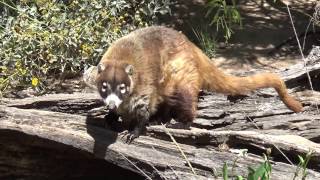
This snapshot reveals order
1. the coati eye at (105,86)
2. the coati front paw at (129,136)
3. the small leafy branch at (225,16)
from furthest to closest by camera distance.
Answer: the small leafy branch at (225,16) → the coati front paw at (129,136) → the coati eye at (105,86)

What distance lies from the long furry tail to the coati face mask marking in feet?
2.16

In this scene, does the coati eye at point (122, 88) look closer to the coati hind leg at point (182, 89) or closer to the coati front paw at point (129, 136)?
the coati front paw at point (129, 136)

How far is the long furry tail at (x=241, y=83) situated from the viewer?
4.66 meters

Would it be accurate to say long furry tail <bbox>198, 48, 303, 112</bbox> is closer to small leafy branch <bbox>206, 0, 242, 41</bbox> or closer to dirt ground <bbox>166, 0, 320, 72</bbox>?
small leafy branch <bbox>206, 0, 242, 41</bbox>

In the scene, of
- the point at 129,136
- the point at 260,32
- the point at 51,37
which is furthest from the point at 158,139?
the point at 260,32

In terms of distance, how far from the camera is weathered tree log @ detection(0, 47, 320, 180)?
4.20 m

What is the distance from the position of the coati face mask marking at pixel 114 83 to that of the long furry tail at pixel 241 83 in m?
0.66

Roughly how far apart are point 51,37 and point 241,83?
6.57 ft

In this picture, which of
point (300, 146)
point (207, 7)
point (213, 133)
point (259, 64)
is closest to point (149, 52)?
point (213, 133)

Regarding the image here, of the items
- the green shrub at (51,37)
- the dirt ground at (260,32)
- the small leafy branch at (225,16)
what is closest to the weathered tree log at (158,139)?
the green shrub at (51,37)

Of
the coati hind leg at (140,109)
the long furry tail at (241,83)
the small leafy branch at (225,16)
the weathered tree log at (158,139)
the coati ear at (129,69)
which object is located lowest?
the weathered tree log at (158,139)

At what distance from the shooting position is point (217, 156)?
13.9 feet

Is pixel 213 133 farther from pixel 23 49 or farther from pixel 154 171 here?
pixel 23 49

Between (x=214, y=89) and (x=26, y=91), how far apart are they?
6.48 feet
